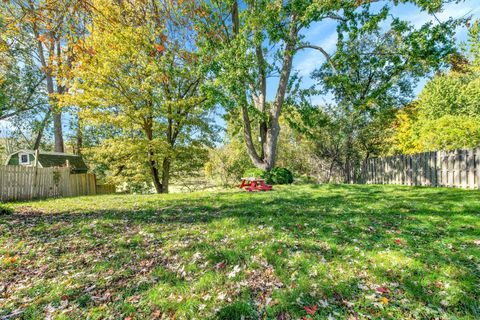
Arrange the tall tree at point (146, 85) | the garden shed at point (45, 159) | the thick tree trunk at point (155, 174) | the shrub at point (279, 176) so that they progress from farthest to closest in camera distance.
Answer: the garden shed at point (45, 159), the thick tree trunk at point (155, 174), the shrub at point (279, 176), the tall tree at point (146, 85)

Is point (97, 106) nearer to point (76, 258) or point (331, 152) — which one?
point (76, 258)

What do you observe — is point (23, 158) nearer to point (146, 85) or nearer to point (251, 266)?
point (146, 85)

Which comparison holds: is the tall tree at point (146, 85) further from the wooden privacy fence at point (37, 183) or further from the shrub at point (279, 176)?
the shrub at point (279, 176)

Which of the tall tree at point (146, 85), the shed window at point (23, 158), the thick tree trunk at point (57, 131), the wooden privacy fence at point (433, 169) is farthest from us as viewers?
the thick tree trunk at point (57, 131)

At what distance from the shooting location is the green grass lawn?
220cm

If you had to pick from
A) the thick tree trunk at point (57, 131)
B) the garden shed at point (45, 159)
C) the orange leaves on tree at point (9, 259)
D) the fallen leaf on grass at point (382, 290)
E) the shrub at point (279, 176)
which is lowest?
the orange leaves on tree at point (9, 259)

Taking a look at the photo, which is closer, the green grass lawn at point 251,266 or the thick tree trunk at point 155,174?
the green grass lawn at point 251,266

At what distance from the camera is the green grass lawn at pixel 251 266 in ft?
7.20

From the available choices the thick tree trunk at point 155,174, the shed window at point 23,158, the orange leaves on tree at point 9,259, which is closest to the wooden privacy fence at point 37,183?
the thick tree trunk at point 155,174

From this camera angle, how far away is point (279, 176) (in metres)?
11.9

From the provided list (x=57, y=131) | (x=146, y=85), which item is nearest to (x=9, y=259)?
(x=146, y=85)

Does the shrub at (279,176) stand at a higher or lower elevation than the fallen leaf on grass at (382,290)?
higher

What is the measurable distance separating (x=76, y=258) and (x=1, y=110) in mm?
21869

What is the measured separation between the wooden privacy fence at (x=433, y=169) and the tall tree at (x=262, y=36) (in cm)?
498
